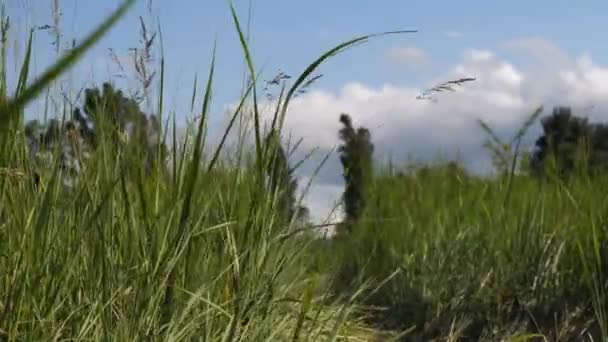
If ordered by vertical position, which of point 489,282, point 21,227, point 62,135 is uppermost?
point 62,135

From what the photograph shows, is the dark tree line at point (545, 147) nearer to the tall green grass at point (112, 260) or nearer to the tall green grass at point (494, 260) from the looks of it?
the tall green grass at point (494, 260)

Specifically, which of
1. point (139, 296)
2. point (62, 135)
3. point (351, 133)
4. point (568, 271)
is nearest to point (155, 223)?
point (139, 296)

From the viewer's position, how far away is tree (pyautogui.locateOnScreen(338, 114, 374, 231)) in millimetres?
7809

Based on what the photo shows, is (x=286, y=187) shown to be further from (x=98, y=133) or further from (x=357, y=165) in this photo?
(x=357, y=165)

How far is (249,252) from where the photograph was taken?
2.77 m

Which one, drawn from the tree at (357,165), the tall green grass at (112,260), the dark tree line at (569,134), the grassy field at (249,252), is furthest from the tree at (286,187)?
the dark tree line at (569,134)

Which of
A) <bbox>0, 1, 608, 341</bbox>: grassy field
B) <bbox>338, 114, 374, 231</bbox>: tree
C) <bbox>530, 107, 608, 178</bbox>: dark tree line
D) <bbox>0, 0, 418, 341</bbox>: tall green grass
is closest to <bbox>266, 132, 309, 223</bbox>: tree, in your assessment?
<bbox>0, 1, 608, 341</bbox>: grassy field

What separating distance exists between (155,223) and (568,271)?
10.9ft

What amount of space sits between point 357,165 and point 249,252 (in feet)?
17.7

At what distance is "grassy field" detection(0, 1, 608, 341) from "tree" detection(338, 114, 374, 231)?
0.25 m

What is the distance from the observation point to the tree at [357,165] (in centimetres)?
781

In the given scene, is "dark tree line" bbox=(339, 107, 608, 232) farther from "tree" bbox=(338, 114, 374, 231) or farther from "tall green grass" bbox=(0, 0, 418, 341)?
"tall green grass" bbox=(0, 0, 418, 341)

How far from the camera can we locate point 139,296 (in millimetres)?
2211

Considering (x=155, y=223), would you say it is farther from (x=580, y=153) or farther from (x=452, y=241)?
(x=580, y=153)
